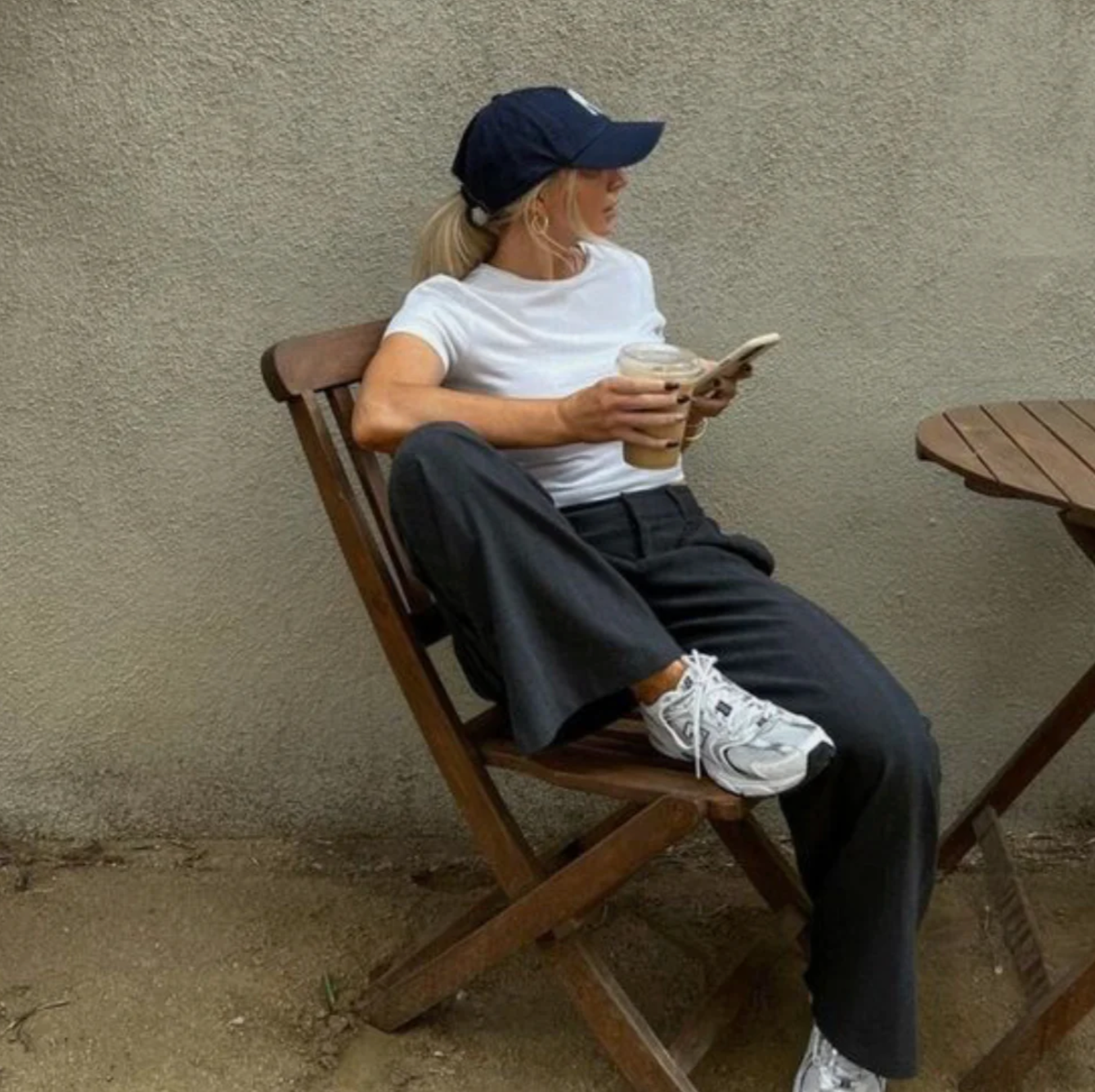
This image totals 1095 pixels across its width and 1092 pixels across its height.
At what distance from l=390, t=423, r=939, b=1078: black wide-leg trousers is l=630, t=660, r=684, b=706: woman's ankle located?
2 centimetres

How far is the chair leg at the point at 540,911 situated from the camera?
2.00 meters

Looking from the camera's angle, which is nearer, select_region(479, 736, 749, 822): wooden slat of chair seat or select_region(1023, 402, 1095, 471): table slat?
select_region(479, 736, 749, 822): wooden slat of chair seat

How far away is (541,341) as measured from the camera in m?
2.28

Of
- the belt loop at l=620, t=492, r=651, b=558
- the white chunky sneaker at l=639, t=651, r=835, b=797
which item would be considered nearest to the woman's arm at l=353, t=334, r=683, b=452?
the belt loop at l=620, t=492, r=651, b=558

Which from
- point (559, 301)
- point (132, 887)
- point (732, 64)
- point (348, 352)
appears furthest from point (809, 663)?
point (132, 887)

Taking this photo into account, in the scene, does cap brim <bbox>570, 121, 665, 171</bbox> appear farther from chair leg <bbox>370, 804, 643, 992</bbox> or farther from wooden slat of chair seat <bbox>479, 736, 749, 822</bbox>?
chair leg <bbox>370, 804, 643, 992</bbox>

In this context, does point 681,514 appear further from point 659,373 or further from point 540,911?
point 540,911

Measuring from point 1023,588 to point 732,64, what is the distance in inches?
45.0

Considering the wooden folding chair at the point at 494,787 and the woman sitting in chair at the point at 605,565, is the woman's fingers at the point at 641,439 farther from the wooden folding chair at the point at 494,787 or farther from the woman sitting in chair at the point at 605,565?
the wooden folding chair at the point at 494,787

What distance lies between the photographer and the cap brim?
217 centimetres

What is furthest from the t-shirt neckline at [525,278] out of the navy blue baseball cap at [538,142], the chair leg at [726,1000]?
the chair leg at [726,1000]

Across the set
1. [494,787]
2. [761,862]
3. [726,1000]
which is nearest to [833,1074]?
[726,1000]

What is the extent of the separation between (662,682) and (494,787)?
376mm

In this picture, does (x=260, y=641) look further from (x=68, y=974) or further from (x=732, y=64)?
(x=732, y=64)
